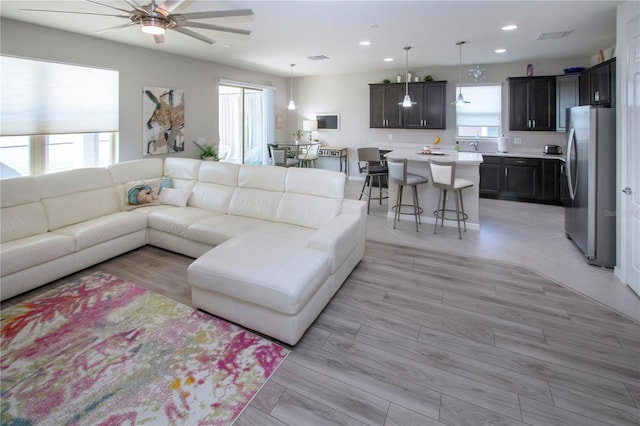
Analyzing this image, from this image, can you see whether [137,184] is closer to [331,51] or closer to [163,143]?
[163,143]

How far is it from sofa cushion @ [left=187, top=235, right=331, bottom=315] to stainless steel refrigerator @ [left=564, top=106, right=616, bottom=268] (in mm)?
3084

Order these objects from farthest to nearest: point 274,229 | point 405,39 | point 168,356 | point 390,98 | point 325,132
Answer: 1. point 325,132
2. point 390,98
3. point 405,39
4. point 274,229
5. point 168,356

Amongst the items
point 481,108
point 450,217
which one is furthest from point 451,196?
point 481,108

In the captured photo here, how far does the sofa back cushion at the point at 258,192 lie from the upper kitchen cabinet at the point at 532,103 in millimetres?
5406

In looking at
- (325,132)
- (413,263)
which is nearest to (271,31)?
(413,263)

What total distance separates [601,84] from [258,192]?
15.5 ft

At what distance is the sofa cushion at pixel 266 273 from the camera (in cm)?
237

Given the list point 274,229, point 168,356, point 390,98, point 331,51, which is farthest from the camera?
point 390,98

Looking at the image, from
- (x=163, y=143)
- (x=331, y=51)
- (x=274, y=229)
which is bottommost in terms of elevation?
(x=274, y=229)

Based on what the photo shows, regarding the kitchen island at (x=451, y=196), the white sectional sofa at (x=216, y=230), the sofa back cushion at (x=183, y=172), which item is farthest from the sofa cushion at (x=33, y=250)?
the kitchen island at (x=451, y=196)

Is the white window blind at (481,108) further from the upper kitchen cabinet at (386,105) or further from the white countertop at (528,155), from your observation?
the upper kitchen cabinet at (386,105)

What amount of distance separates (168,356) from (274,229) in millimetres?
1686

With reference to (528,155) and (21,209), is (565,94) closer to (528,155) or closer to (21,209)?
(528,155)

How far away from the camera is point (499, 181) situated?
7012 millimetres
